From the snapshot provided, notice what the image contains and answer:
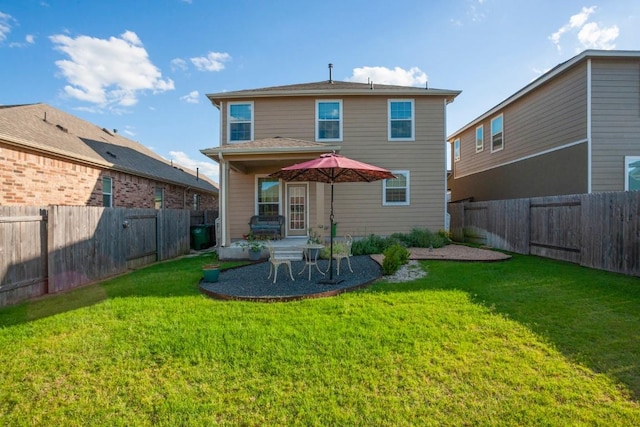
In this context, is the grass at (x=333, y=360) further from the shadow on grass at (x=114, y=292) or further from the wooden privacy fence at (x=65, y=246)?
the wooden privacy fence at (x=65, y=246)

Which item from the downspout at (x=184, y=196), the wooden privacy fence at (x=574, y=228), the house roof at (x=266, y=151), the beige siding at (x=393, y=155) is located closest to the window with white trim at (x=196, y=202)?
the downspout at (x=184, y=196)

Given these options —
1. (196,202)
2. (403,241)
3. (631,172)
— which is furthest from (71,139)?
(631,172)

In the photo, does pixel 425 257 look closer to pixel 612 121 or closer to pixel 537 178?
pixel 537 178

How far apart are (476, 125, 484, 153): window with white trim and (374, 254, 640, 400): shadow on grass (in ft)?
34.9

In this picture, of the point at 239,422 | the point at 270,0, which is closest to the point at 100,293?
the point at 239,422

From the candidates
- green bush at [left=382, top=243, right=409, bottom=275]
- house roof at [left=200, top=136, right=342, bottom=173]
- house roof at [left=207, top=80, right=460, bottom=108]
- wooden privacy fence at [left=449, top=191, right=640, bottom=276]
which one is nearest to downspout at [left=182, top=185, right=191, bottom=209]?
house roof at [left=207, top=80, right=460, bottom=108]

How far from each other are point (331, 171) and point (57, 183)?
30.5 ft

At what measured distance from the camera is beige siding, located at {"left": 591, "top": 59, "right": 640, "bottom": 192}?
981 cm

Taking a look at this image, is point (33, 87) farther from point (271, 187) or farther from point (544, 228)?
point (544, 228)

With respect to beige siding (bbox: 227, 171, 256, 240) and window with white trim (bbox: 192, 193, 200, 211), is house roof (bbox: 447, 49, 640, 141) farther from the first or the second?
window with white trim (bbox: 192, 193, 200, 211)

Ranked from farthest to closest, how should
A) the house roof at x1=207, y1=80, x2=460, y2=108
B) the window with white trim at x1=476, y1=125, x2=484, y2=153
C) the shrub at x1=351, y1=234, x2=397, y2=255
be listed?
the window with white trim at x1=476, y1=125, x2=484, y2=153, the house roof at x1=207, y1=80, x2=460, y2=108, the shrub at x1=351, y1=234, x2=397, y2=255

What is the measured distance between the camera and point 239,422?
2447 millimetres

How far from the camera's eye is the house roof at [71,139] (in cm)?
912

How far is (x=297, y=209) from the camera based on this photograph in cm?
1223
